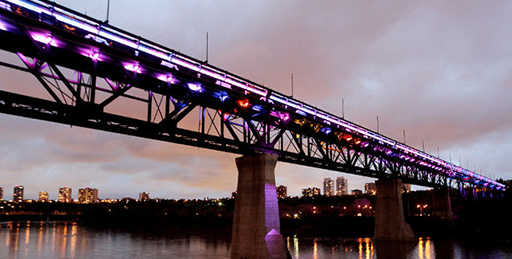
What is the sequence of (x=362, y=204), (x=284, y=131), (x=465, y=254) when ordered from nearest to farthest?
(x=284, y=131)
(x=465, y=254)
(x=362, y=204)

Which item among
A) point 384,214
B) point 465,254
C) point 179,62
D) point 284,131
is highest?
point 179,62

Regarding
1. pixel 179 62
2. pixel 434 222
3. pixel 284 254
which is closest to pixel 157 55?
pixel 179 62

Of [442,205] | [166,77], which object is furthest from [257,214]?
[442,205]

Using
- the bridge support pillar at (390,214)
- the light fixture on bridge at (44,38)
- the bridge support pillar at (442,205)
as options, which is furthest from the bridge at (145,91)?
the bridge support pillar at (442,205)

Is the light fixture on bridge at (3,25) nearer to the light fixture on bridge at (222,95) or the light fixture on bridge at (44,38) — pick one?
the light fixture on bridge at (44,38)

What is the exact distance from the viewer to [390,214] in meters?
71.8

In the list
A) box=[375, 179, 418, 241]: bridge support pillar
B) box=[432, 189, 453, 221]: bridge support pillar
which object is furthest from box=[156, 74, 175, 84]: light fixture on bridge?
box=[432, 189, 453, 221]: bridge support pillar

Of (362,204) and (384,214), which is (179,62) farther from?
(362,204)

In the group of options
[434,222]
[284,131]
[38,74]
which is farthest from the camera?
[434,222]

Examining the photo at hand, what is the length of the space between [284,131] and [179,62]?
48.6ft

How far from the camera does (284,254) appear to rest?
35.7 metres

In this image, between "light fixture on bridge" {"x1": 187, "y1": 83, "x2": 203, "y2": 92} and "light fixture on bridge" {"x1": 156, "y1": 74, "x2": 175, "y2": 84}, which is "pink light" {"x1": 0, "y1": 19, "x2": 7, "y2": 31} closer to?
"light fixture on bridge" {"x1": 156, "y1": 74, "x2": 175, "y2": 84}

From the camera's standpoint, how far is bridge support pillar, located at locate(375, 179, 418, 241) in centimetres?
7050

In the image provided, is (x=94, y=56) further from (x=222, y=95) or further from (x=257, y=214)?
(x=257, y=214)
